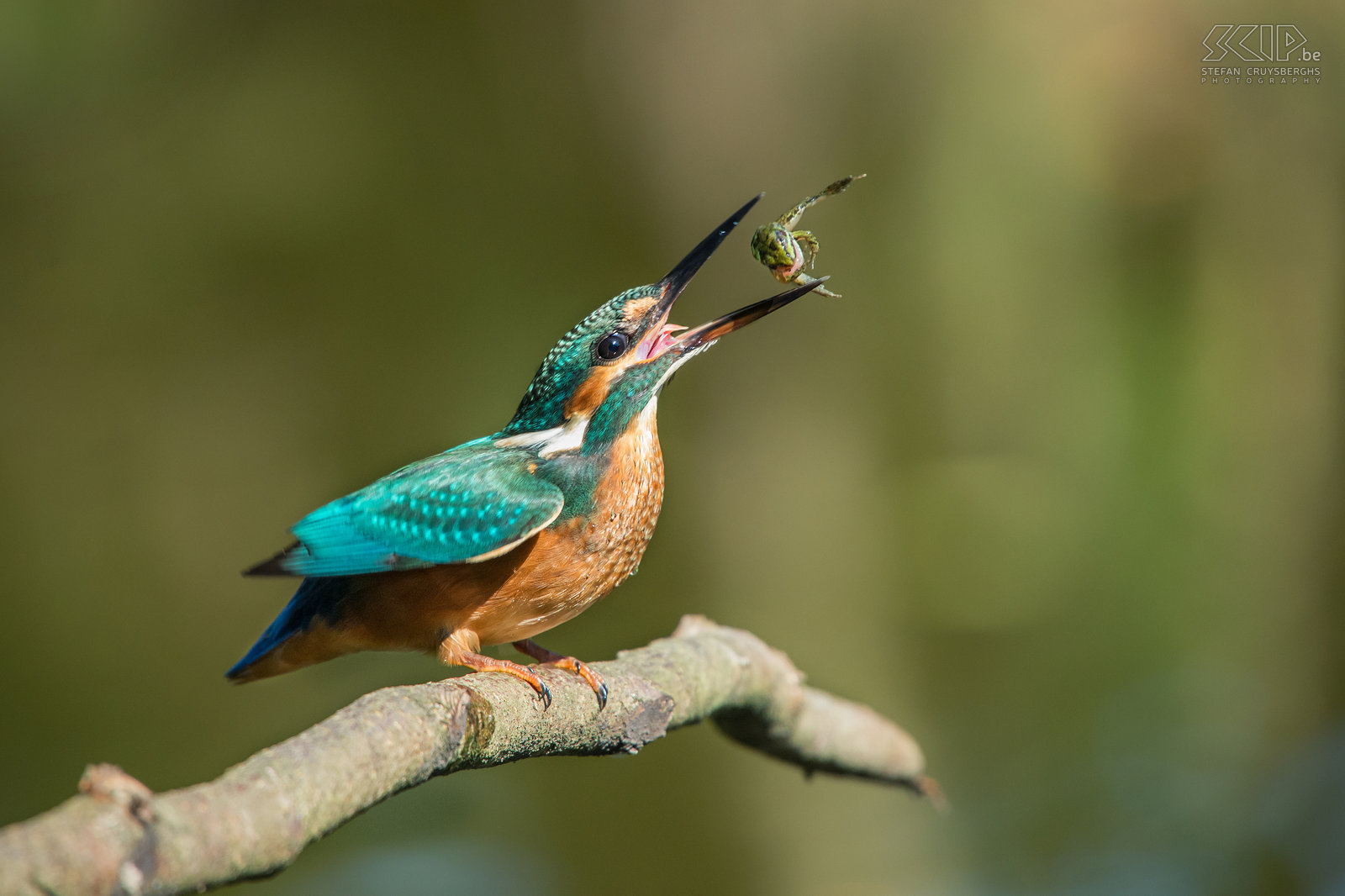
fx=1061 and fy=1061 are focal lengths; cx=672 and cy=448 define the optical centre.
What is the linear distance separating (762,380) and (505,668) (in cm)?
299

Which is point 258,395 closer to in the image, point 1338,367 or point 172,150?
point 172,150

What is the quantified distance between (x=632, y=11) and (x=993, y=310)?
6.93ft

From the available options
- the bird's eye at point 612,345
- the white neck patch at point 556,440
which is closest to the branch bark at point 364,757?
the white neck patch at point 556,440

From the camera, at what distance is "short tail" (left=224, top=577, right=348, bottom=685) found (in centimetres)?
225

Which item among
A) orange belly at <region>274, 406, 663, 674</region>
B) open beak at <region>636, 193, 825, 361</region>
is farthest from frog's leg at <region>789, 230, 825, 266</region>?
orange belly at <region>274, 406, 663, 674</region>

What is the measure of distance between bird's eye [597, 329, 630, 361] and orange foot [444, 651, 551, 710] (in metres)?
0.70

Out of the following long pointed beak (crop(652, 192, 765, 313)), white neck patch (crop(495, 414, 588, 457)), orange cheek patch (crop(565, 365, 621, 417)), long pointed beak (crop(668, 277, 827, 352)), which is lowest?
white neck patch (crop(495, 414, 588, 457))

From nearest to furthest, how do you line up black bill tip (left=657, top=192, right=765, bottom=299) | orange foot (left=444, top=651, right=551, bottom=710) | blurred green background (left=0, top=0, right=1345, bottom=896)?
orange foot (left=444, top=651, right=551, bottom=710) < black bill tip (left=657, top=192, right=765, bottom=299) < blurred green background (left=0, top=0, right=1345, bottom=896)

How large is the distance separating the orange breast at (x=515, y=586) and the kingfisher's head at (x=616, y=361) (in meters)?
0.08

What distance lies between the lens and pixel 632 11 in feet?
14.7

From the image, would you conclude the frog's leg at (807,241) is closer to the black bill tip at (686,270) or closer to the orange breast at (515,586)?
the black bill tip at (686,270)

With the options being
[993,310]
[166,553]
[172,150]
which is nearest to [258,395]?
[166,553]

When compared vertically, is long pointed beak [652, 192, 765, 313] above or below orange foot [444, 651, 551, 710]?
above

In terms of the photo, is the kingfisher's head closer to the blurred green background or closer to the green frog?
the green frog
